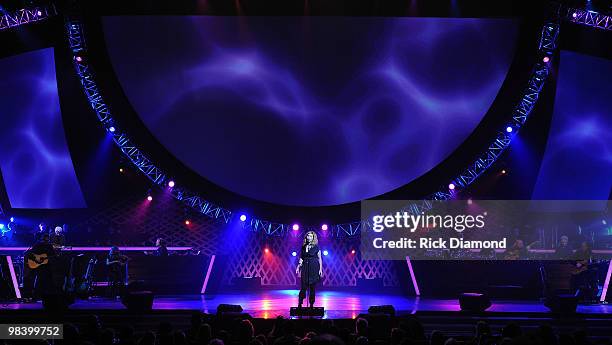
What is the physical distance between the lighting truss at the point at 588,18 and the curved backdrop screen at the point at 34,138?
11572mm

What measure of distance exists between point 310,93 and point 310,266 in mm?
5456

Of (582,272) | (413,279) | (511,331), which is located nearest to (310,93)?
(413,279)

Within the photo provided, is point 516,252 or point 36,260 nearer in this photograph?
point 36,260

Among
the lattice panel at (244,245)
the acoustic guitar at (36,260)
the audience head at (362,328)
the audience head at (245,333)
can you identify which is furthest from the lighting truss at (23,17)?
the audience head at (362,328)

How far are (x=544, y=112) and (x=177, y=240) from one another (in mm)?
9619

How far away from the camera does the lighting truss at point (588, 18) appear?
35.2 ft

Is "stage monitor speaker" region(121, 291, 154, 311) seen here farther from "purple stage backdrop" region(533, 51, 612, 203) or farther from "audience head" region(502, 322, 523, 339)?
"purple stage backdrop" region(533, 51, 612, 203)

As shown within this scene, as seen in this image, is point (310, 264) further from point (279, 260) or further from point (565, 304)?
point (279, 260)

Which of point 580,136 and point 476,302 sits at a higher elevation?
point 580,136

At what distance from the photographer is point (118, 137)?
12.9 m

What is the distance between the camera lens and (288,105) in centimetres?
1330

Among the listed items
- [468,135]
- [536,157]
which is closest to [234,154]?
[468,135]

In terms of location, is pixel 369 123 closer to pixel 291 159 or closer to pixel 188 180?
pixel 291 159

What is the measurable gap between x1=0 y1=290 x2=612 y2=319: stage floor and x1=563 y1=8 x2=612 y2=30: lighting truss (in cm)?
525
